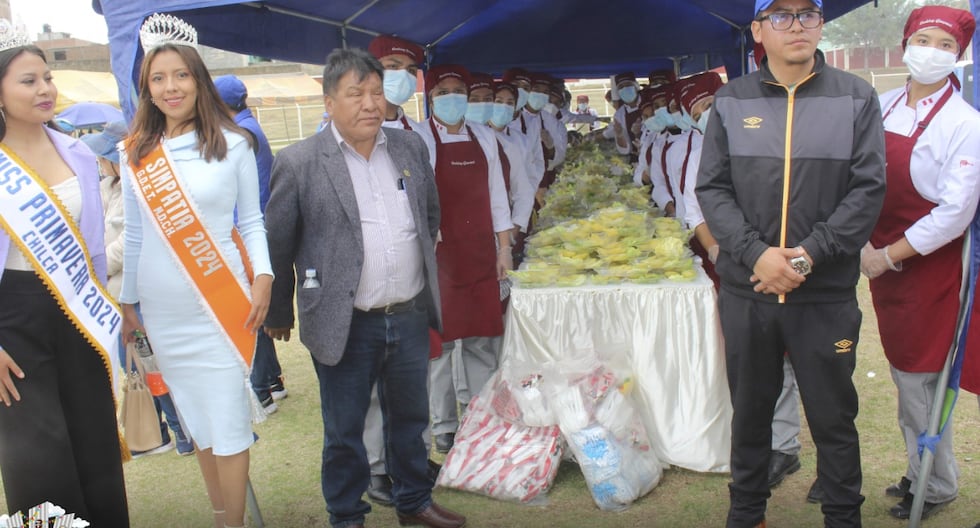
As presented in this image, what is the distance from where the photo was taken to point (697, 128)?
4.23 metres

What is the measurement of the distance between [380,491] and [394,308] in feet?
3.33

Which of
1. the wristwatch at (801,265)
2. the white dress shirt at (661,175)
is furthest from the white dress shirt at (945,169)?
the white dress shirt at (661,175)

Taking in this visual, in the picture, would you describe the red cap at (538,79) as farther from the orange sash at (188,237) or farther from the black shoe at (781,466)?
the orange sash at (188,237)

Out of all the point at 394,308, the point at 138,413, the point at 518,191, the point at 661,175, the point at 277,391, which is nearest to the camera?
the point at 394,308

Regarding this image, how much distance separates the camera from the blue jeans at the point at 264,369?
5.02 meters

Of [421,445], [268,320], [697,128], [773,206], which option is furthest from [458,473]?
[697,128]

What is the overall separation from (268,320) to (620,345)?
1690mm

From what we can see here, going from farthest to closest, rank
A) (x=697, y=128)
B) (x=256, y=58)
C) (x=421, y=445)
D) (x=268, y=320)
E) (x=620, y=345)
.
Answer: (x=256, y=58), (x=697, y=128), (x=620, y=345), (x=421, y=445), (x=268, y=320)

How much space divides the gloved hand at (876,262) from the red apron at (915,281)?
3.5 inches

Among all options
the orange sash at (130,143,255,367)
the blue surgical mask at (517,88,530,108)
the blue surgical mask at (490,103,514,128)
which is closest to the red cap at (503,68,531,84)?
the blue surgical mask at (517,88,530,108)

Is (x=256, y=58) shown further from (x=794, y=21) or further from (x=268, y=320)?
(x=794, y=21)

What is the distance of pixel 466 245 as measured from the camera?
13.5 feet

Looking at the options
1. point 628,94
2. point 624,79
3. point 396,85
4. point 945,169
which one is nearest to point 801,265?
point 945,169

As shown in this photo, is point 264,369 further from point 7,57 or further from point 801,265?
point 801,265
